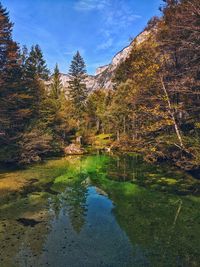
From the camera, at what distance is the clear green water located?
7920 mm

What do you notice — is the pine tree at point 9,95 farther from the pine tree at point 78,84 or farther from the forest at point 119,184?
the pine tree at point 78,84

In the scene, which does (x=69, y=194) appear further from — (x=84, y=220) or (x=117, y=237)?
(x=117, y=237)

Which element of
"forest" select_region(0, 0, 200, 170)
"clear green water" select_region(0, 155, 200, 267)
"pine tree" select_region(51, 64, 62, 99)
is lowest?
"clear green water" select_region(0, 155, 200, 267)

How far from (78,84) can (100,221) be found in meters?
52.1

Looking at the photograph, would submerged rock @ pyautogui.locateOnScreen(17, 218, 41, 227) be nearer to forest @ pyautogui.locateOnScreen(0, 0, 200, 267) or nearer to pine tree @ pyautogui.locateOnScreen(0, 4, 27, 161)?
forest @ pyautogui.locateOnScreen(0, 0, 200, 267)

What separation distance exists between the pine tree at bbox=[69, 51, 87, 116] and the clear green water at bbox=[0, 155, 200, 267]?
41.0m

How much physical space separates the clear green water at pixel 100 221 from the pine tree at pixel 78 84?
41.0 m

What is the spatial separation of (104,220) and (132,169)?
1210 centimetres

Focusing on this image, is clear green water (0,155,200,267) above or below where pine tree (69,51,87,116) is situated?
below

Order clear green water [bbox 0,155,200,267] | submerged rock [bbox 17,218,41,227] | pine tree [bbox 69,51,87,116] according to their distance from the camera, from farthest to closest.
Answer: pine tree [bbox 69,51,87,116] < submerged rock [bbox 17,218,41,227] < clear green water [bbox 0,155,200,267]

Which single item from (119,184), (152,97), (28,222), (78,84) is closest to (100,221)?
(28,222)

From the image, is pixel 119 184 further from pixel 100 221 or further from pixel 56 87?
pixel 56 87

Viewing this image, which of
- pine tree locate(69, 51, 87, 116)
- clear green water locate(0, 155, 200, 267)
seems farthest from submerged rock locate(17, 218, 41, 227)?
pine tree locate(69, 51, 87, 116)

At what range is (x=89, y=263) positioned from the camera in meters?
7.55
